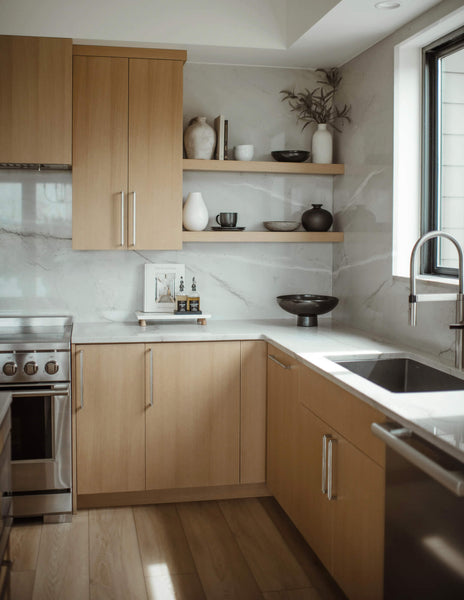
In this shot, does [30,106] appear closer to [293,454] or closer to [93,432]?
[93,432]

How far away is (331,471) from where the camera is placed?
2619 mm

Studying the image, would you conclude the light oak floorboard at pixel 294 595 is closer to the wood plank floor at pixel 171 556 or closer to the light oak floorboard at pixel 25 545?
the wood plank floor at pixel 171 556

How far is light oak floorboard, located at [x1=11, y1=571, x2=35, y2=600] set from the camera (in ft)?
8.82

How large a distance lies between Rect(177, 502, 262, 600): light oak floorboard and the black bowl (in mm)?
1900

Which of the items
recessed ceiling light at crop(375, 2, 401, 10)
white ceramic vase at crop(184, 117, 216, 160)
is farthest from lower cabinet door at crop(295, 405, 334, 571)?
recessed ceiling light at crop(375, 2, 401, 10)

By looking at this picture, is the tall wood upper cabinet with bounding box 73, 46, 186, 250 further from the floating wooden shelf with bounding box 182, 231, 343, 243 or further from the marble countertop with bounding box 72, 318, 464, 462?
the marble countertop with bounding box 72, 318, 464, 462

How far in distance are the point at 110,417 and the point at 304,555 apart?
44.9 inches

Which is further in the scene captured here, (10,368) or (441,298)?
(10,368)

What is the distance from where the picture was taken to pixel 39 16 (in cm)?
351

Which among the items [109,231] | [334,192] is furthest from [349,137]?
[109,231]

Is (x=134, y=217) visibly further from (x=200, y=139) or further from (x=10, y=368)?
(x=10, y=368)

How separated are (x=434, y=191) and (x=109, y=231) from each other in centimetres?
163

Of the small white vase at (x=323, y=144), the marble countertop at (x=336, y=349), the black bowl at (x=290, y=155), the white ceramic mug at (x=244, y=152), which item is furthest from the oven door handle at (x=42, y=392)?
the small white vase at (x=323, y=144)

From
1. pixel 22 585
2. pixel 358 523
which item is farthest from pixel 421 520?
pixel 22 585
